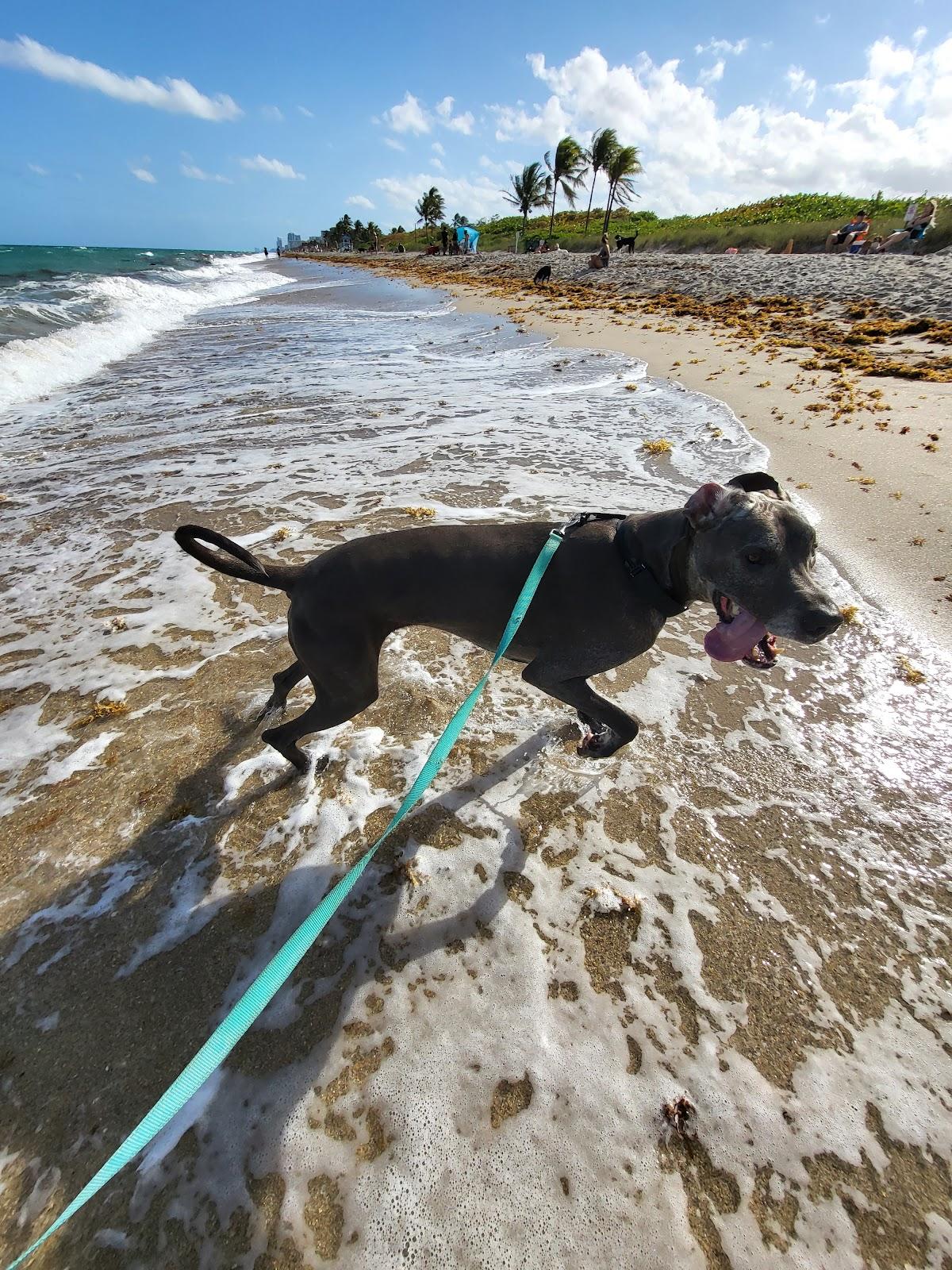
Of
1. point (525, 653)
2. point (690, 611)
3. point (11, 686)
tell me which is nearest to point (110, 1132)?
point (525, 653)

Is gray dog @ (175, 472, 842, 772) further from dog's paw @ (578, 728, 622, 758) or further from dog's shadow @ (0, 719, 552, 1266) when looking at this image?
dog's shadow @ (0, 719, 552, 1266)

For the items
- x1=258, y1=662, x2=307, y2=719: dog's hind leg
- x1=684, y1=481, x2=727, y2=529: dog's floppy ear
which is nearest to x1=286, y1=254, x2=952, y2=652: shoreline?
x1=684, y1=481, x2=727, y2=529: dog's floppy ear

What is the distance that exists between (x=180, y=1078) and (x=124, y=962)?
1263 millimetres

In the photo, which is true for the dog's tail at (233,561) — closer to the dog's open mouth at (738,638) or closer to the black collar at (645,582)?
the black collar at (645,582)

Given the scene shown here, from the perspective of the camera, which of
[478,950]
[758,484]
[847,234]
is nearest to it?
[478,950]

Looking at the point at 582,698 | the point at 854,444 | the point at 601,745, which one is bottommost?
the point at 601,745

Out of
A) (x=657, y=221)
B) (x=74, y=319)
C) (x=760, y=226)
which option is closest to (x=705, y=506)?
(x=74, y=319)

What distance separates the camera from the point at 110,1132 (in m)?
1.76

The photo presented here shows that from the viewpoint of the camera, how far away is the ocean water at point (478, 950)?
1632mm

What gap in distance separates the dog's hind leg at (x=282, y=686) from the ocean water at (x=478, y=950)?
0.18 meters

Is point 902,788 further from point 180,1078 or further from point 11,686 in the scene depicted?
point 11,686

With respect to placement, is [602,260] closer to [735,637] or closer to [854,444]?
[854,444]

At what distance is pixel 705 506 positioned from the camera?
215 cm

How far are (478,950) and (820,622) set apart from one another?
1785 mm
